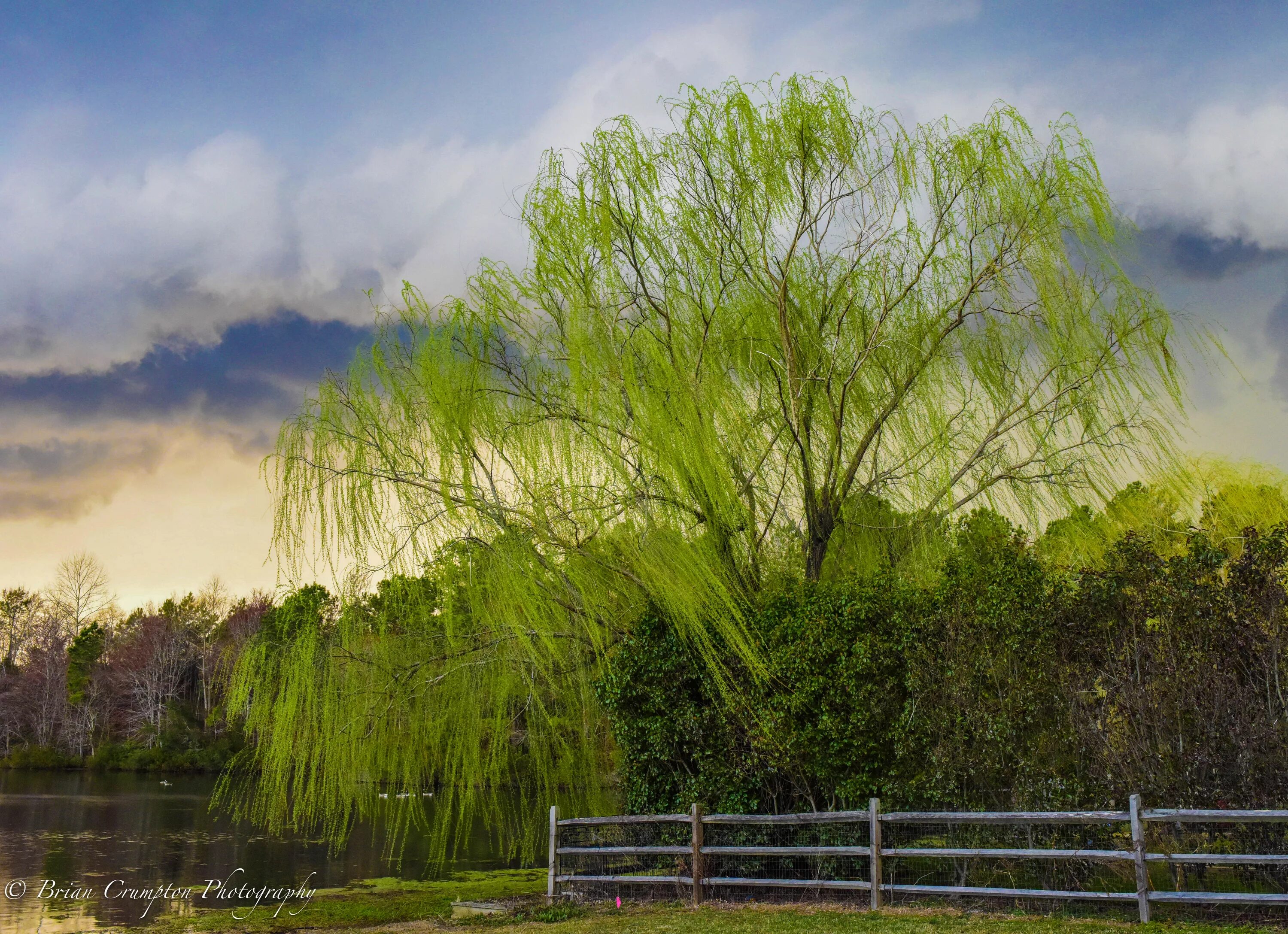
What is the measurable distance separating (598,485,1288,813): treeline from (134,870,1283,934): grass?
1158 millimetres

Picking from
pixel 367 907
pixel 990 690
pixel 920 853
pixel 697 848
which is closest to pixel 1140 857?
pixel 920 853

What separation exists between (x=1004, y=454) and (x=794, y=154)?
414 centimetres

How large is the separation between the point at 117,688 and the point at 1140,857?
45.1 metres

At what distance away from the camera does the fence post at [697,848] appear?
929cm

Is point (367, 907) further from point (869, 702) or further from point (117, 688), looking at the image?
point (117, 688)

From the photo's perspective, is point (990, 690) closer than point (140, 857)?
Yes

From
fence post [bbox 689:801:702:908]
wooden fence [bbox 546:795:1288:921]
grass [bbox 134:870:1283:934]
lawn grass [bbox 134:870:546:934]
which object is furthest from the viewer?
lawn grass [bbox 134:870:546:934]

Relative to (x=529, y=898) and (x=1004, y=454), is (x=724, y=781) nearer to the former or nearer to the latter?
(x=529, y=898)

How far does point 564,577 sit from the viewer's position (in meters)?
9.85

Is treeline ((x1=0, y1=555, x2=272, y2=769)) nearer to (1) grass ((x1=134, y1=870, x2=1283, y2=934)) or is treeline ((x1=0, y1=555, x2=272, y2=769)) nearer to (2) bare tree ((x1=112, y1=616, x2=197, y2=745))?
(2) bare tree ((x1=112, y1=616, x2=197, y2=745))

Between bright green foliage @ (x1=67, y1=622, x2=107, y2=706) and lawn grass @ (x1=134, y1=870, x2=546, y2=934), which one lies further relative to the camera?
bright green foliage @ (x1=67, y1=622, x2=107, y2=706)

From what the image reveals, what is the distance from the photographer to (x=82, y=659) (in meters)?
43.9

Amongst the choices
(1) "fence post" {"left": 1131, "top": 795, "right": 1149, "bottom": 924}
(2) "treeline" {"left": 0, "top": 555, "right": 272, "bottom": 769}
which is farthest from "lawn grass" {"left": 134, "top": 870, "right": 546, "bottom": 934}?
(2) "treeline" {"left": 0, "top": 555, "right": 272, "bottom": 769}

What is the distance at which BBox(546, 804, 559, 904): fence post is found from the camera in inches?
403
